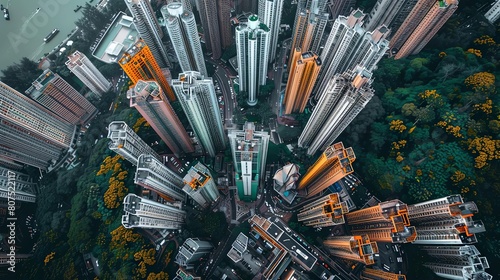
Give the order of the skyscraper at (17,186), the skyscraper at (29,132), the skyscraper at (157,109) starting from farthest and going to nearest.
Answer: the skyscraper at (17,186) < the skyscraper at (29,132) < the skyscraper at (157,109)

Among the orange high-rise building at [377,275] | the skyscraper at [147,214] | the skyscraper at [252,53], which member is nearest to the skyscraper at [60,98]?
the skyscraper at [147,214]

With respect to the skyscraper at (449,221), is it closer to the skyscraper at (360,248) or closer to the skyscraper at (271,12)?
the skyscraper at (360,248)

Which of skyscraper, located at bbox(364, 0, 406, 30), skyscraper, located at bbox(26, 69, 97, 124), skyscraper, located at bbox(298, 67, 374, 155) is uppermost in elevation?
skyscraper, located at bbox(26, 69, 97, 124)

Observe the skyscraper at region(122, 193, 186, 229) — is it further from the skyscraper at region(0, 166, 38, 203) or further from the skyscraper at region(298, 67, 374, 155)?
the skyscraper at region(0, 166, 38, 203)

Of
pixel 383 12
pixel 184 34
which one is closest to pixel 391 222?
pixel 383 12

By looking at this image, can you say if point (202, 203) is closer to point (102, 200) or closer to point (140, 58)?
point (102, 200)

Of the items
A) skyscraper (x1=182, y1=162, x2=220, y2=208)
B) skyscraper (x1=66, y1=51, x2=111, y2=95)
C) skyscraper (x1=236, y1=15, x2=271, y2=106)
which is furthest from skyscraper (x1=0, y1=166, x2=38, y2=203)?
skyscraper (x1=236, y1=15, x2=271, y2=106)
